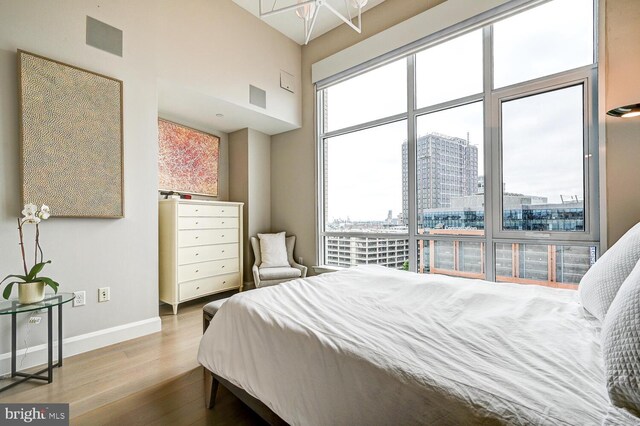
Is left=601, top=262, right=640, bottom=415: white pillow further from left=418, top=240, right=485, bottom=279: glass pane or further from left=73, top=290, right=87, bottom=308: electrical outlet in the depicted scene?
left=73, top=290, right=87, bottom=308: electrical outlet

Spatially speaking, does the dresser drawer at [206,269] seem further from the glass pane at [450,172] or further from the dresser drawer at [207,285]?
the glass pane at [450,172]

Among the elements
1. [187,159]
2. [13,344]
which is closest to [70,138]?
[13,344]

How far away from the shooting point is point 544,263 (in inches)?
98.5

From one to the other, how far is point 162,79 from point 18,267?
1.88 m

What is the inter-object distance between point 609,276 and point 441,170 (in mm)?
2095

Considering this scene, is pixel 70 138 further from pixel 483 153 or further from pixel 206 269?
pixel 483 153

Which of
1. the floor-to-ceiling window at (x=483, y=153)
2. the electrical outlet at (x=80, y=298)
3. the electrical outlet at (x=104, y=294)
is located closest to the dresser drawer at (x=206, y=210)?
the electrical outlet at (x=104, y=294)

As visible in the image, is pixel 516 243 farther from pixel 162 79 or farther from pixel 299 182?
pixel 162 79

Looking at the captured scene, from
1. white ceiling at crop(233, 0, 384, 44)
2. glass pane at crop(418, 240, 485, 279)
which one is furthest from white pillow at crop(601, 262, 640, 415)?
white ceiling at crop(233, 0, 384, 44)

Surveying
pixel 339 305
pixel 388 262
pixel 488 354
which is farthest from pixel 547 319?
pixel 388 262

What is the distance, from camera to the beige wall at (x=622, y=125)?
6.63 feet

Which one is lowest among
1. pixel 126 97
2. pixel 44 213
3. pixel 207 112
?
pixel 44 213

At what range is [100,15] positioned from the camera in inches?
92.3

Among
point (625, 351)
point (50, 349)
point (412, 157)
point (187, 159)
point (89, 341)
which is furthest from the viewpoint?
point (187, 159)
